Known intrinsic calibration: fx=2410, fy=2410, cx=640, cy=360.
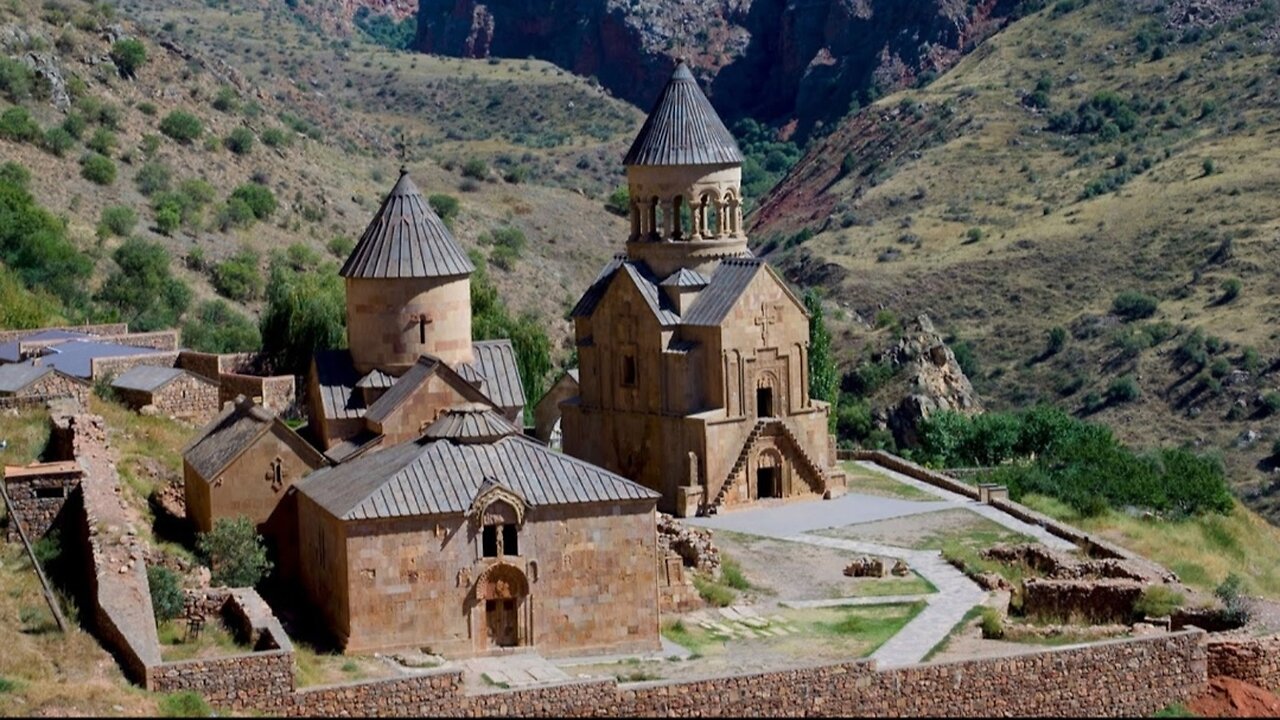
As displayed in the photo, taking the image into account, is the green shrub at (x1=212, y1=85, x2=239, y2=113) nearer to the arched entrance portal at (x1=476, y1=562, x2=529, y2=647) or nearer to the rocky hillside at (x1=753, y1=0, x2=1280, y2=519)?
the rocky hillside at (x1=753, y1=0, x2=1280, y2=519)

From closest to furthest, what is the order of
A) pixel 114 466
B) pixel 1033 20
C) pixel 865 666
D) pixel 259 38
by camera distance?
pixel 865 666 < pixel 114 466 < pixel 1033 20 < pixel 259 38

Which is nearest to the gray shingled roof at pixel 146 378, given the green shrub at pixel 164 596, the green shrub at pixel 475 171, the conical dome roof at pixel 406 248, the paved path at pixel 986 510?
the conical dome roof at pixel 406 248

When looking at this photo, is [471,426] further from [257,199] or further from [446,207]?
[446,207]

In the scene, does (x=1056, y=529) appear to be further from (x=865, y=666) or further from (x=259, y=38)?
(x=259, y=38)

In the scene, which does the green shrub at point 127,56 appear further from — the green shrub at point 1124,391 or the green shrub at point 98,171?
the green shrub at point 1124,391

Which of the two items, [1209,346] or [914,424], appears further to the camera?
[1209,346]

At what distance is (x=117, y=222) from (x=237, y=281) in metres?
3.35

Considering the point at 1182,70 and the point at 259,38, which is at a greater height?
the point at 259,38

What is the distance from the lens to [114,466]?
31.5 m

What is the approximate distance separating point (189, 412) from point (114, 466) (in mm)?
5640

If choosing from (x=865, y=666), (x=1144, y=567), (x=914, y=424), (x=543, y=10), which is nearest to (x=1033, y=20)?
(x=543, y=10)

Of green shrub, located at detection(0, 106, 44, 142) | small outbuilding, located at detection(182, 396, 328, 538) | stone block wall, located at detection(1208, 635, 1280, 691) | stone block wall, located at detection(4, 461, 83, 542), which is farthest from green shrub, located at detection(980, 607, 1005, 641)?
green shrub, located at detection(0, 106, 44, 142)

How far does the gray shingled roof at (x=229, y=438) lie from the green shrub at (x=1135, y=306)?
3746 cm

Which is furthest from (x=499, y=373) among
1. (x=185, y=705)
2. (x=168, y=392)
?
(x=185, y=705)
